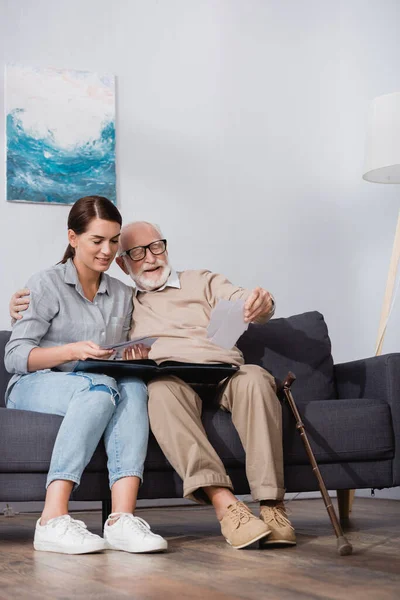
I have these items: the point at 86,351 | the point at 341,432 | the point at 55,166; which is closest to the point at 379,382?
the point at 341,432

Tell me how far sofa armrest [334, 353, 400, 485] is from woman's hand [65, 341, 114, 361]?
36.3 inches

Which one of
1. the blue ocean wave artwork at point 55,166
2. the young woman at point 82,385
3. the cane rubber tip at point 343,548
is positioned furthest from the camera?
the blue ocean wave artwork at point 55,166

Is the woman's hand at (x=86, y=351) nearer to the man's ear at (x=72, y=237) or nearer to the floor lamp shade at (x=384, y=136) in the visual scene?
the man's ear at (x=72, y=237)

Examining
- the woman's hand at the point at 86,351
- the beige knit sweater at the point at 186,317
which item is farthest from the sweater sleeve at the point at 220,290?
the woman's hand at the point at 86,351

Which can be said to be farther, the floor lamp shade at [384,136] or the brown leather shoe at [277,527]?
the floor lamp shade at [384,136]

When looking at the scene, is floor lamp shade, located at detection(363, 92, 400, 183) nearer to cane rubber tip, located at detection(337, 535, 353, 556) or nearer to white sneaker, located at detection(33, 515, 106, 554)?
cane rubber tip, located at detection(337, 535, 353, 556)

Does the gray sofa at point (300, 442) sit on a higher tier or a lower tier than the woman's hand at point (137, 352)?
lower

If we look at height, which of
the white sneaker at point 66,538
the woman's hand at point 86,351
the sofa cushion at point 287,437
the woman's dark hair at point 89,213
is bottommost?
the white sneaker at point 66,538

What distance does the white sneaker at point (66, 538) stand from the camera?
6.86 feet

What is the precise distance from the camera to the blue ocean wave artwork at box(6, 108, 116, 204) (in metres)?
3.49

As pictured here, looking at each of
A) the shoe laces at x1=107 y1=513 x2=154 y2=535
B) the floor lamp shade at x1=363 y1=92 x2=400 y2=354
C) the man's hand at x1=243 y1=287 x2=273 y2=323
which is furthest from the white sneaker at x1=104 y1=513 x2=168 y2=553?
the floor lamp shade at x1=363 y1=92 x2=400 y2=354

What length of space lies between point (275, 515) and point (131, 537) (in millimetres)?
388

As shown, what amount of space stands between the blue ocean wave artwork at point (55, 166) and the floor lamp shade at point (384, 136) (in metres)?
1.09

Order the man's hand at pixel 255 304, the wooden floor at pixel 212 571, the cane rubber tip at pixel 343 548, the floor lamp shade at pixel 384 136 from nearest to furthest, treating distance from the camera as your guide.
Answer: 1. the wooden floor at pixel 212 571
2. the cane rubber tip at pixel 343 548
3. the man's hand at pixel 255 304
4. the floor lamp shade at pixel 384 136
